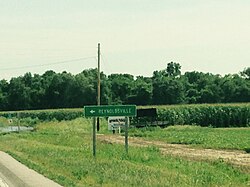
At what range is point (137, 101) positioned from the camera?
120 metres

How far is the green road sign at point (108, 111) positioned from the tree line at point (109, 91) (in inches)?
3303

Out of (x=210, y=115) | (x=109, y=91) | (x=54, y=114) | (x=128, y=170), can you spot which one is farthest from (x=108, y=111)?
(x=109, y=91)

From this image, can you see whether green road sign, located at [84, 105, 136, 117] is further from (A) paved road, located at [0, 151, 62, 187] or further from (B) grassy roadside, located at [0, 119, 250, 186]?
(A) paved road, located at [0, 151, 62, 187]

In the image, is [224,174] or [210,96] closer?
[224,174]

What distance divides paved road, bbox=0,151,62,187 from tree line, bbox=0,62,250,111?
8491 centimetres

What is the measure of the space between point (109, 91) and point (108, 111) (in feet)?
299

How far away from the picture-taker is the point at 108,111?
27062mm

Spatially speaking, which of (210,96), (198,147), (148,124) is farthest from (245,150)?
(210,96)

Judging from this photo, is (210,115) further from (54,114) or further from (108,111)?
(108,111)

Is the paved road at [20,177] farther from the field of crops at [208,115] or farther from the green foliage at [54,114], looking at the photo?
the green foliage at [54,114]

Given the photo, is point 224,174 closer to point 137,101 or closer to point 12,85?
point 137,101

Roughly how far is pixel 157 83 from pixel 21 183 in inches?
4006

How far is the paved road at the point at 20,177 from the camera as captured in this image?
19375mm

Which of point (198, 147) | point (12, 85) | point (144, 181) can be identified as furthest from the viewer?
point (12, 85)
